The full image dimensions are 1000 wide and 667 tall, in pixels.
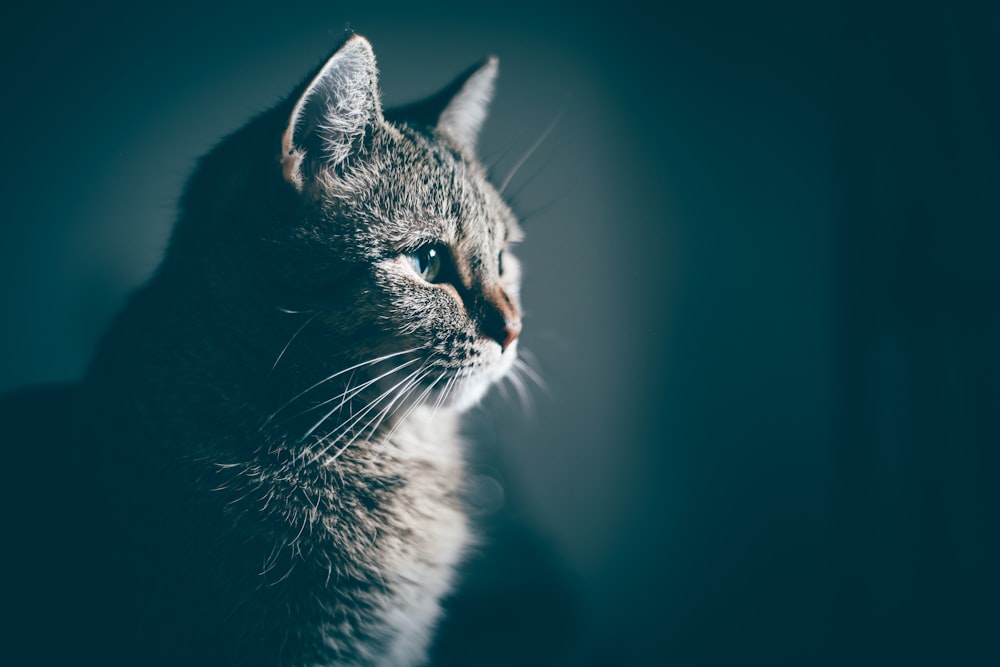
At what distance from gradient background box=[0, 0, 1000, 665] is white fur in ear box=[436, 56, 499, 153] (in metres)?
0.04

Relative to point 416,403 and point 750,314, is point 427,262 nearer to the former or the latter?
point 416,403

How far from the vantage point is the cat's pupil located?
1.68 ft

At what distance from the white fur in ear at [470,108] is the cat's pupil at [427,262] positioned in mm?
182

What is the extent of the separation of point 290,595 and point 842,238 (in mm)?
902

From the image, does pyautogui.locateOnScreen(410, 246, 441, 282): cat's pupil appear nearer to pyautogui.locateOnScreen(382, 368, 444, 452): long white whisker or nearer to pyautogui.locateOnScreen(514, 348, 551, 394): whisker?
pyautogui.locateOnScreen(382, 368, 444, 452): long white whisker

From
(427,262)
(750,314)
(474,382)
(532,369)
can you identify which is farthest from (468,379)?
(750,314)

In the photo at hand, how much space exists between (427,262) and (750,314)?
574mm

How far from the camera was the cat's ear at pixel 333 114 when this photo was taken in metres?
0.42

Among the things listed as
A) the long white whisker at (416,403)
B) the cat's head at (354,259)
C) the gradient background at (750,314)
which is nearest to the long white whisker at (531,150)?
the gradient background at (750,314)

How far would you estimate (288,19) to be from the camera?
575 mm

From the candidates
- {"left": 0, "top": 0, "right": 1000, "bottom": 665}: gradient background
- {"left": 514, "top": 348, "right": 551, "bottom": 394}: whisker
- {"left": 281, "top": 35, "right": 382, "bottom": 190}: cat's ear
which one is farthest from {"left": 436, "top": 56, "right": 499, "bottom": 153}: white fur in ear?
{"left": 514, "top": 348, "right": 551, "bottom": 394}: whisker

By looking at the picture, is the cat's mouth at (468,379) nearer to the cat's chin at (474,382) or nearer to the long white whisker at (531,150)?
the cat's chin at (474,382)

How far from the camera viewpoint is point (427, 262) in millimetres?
522

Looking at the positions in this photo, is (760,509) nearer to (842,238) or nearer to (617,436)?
(617,436)
